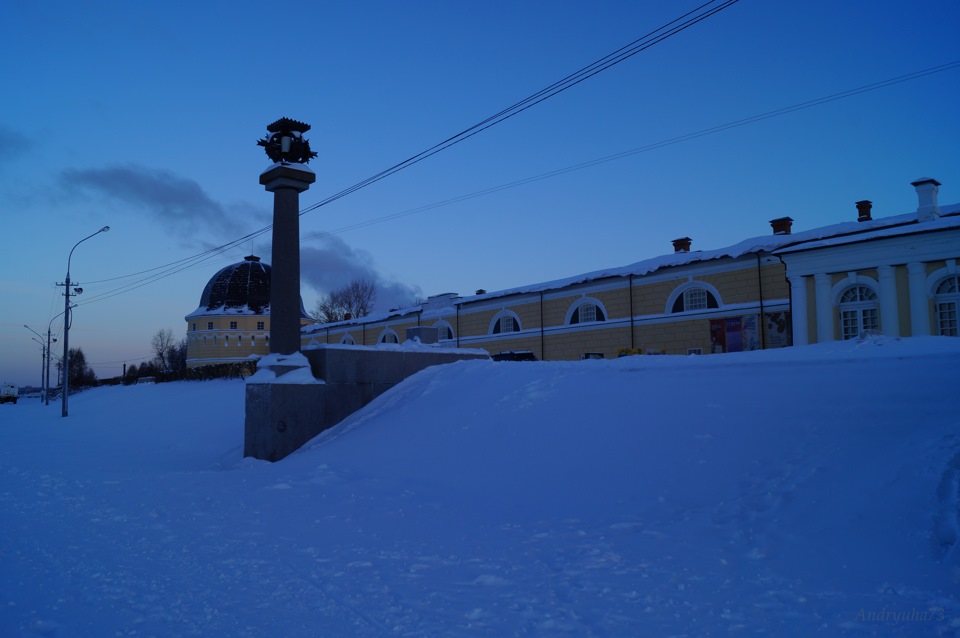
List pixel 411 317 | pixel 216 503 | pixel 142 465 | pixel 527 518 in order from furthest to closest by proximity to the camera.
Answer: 1. pixel 411 317
2. pixel 142 465
3. pixel 216 503
4. pixel 527 518

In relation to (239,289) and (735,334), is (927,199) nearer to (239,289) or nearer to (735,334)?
(735,334)

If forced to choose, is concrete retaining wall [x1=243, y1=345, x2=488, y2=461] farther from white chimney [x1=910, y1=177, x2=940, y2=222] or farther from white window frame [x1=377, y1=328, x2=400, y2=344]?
white window frame [x1=377, y1=328, x2=400, y2=344]

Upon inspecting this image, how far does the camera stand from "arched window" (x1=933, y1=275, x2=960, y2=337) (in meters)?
20.5

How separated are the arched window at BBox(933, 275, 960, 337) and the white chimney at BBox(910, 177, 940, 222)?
2.91m

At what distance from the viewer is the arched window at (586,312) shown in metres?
31.8

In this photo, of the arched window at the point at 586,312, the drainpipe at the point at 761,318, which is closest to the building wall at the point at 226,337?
the arched window at the point at 586,312

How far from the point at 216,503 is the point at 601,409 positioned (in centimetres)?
596

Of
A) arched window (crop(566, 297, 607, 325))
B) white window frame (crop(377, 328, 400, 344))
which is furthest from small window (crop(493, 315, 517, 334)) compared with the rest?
white window frame (crop(377, 328, 400, 344))

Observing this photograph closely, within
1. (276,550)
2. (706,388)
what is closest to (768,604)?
(276,550)

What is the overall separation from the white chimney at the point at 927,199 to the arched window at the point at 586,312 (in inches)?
523

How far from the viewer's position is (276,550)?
6.75 m

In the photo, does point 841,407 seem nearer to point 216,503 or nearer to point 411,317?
point 216,503

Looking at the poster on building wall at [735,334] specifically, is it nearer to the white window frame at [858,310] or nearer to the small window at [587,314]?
the white window frame at [858,310]

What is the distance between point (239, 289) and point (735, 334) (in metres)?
56.4
